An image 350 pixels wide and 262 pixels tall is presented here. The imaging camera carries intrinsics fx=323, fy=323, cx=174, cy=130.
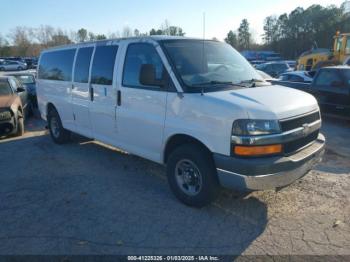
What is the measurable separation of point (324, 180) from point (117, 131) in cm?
336

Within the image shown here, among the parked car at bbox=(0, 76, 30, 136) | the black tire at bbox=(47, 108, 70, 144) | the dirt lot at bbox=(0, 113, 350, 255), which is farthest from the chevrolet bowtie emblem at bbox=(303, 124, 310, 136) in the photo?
the parked car at bbox=(0, 76, 30, 136)

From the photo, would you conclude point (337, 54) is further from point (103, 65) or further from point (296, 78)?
point (103, 65)

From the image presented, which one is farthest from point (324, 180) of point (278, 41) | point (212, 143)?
point (278, 41)

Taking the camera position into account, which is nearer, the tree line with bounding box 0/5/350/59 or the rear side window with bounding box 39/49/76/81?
the rear side window with bounding box 39/49/76/81

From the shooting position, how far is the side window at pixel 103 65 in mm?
5164

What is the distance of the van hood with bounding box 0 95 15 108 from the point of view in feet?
27.8

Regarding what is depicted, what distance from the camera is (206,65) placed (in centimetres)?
437

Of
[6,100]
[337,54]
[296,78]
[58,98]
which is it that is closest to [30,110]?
[6,100]

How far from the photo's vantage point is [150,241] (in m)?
3.51

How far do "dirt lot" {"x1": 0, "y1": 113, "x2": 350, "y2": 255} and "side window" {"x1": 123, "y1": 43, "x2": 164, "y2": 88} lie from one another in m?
1.64

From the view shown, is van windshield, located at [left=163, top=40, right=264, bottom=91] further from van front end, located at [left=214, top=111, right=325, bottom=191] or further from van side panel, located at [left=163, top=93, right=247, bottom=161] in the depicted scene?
van front end, located at [left=214, top=111, right=325, bottom=191]

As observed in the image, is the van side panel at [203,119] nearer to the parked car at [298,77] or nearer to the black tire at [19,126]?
the black tire at [19,126]

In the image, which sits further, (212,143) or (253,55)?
(253,55)

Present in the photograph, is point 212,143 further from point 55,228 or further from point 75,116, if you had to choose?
point 75,116
